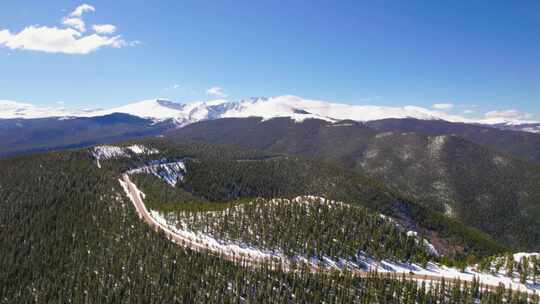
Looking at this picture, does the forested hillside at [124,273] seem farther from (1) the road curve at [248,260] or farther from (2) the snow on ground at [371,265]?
(2) the snow on ground at [371,265]

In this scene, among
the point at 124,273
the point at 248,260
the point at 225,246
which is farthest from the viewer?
the point at 225,246

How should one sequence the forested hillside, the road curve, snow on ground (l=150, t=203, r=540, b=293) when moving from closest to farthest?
1. the forested hillside
2. snow on ground (l=150, t=203, r=540, b=293)
3. the road curve

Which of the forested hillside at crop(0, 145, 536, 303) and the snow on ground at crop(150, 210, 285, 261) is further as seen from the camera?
the snow on ground at crop(150, 210, 285, 261)

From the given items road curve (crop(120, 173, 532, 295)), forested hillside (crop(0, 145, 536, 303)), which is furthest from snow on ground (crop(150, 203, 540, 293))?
forested hillside (crop(0, 145, 536, 303))

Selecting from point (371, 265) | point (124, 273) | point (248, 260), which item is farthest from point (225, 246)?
point (371, 265)

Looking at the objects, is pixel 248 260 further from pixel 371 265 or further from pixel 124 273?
pixel 124 273

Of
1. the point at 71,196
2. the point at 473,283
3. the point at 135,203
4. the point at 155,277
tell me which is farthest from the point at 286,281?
the point at 71,196

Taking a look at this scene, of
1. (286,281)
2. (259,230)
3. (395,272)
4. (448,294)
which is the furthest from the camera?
(259,230)

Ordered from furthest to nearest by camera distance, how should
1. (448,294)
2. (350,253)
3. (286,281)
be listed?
(350,253), (286,281), (448,294)

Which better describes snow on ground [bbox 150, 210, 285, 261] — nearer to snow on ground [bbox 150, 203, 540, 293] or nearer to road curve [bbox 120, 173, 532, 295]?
snow on ground [bbox 150, 203, 540, 293]

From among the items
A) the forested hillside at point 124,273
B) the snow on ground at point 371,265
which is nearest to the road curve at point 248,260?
the snow on ground at point 371,265

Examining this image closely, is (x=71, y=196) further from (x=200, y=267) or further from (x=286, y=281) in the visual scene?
(x=286, y=281)
